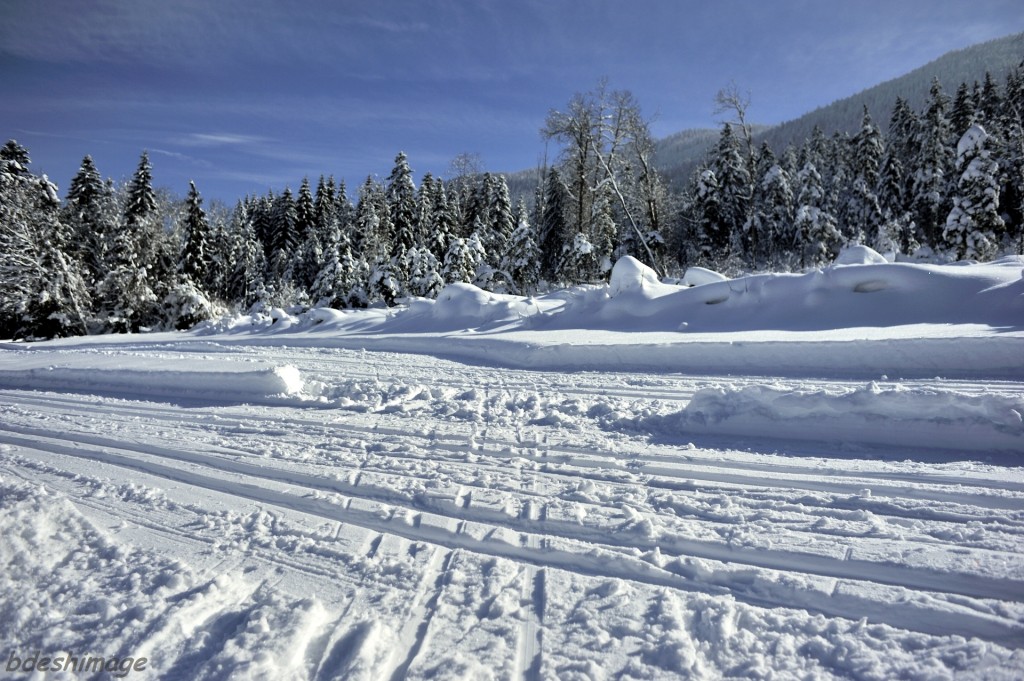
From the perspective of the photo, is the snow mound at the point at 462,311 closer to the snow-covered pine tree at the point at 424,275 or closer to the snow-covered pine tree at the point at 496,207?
the snow-covered pine tree at the point at 424,275

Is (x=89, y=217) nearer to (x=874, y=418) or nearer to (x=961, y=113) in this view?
(x=874, y=418)

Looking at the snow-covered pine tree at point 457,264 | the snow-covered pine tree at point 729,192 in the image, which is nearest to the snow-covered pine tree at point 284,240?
the snow-covered pine tree at point 457,264

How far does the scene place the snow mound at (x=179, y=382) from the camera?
6844 millimetres

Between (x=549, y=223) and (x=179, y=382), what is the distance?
1366 inches

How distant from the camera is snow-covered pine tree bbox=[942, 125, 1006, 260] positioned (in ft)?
76.7

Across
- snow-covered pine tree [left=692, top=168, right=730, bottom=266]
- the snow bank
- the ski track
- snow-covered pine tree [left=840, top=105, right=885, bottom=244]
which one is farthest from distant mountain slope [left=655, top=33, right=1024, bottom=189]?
the ski track

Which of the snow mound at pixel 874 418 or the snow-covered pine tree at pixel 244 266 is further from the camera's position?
the snow-covered pine tree at pixel 244 266

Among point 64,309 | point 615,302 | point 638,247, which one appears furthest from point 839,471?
point 64,309

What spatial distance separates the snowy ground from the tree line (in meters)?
12.4

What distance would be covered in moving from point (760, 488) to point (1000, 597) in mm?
1342

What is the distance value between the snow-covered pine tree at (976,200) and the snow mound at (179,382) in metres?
29.5

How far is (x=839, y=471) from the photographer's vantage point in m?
3.77

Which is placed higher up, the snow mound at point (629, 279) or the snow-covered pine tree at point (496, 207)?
the snow-covered pine tree at point (496, 207)

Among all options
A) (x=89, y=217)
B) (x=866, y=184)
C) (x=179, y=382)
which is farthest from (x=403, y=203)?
(x=866, y=184)
